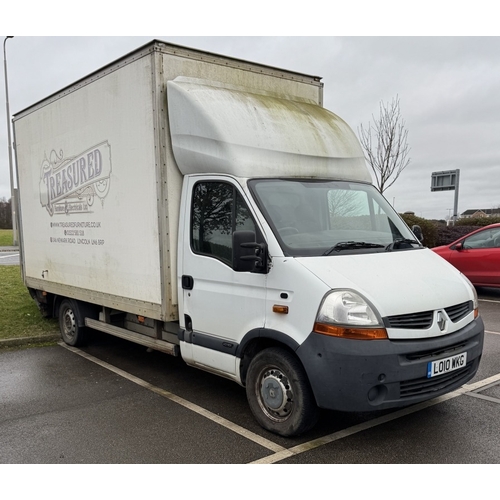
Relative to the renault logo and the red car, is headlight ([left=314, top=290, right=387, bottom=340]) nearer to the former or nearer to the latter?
the renault logo

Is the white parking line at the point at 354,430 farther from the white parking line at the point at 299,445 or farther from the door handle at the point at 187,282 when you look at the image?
the door handle at the point at 187,282

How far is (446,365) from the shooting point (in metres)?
4.09

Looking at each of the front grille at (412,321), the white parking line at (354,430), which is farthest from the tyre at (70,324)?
the front grille at (412,321)

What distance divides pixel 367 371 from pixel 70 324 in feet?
17.3

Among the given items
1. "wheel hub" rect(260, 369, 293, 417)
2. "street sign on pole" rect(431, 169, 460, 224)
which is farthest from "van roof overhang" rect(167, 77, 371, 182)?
"street sign on pole" rect(431, 169, 460, 224)

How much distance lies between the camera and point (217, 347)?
4.81 metres

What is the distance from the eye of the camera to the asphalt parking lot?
404 centimetres

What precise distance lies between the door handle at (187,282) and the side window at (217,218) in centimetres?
29

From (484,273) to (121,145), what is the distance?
339 inches

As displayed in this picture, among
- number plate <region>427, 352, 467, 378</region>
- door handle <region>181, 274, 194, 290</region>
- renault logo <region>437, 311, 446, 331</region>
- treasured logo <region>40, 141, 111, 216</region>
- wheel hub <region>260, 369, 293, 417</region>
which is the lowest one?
wheel hub <region>260, 369, 293, 417</region>

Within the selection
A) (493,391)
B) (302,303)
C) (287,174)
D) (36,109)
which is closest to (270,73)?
(287,174)

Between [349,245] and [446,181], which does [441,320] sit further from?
[446,181]

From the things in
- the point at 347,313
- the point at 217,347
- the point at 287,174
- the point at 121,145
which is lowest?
the point at 217,347

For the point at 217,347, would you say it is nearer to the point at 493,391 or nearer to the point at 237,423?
the point at 237,423
